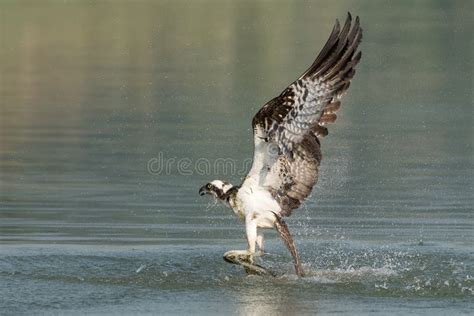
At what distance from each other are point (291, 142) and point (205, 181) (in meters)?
5.33

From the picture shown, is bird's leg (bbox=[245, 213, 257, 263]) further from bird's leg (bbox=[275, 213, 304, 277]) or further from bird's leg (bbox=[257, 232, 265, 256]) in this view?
bird's leg (bbox=[275, 213, 304, 277])

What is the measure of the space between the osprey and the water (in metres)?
0.54

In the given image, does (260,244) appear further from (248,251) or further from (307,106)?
(307,106)

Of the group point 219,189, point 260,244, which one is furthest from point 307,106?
point 260,244

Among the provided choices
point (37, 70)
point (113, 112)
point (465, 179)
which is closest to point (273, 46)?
point (37, 70)

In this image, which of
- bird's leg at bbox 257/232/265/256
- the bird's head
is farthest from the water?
the bird's head

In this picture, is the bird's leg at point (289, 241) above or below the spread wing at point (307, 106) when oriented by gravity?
below

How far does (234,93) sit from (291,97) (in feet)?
50.6

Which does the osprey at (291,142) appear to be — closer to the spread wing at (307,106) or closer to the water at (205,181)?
the spread wing at (307,106)

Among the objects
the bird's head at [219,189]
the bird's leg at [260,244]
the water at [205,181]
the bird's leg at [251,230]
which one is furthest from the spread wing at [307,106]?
the water at [205,181]

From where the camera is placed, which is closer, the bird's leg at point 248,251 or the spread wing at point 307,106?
the spread wing at point 307,106

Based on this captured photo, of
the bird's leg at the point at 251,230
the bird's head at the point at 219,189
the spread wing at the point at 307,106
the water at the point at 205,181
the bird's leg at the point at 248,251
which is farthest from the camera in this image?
the bird's head at the point at 219,189

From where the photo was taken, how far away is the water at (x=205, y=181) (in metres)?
11.9

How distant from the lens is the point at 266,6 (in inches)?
2117
